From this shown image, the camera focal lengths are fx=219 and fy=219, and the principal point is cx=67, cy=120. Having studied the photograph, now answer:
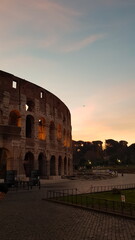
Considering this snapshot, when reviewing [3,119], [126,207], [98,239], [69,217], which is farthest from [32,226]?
[3,119]

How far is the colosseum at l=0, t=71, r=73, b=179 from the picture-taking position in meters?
29.7

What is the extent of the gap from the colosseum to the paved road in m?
16.4

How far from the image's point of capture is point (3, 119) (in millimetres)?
30766

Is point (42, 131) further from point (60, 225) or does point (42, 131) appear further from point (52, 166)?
point (60, 225)

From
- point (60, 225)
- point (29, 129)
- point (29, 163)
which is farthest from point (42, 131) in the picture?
point (60, 225)

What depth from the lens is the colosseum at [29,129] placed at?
97.4ft

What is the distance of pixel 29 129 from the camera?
1538 inches

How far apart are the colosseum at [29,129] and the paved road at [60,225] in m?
16.4

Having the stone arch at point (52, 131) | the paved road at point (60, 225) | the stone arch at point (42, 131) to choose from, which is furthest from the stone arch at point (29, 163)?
the paved road at point (60, 225)

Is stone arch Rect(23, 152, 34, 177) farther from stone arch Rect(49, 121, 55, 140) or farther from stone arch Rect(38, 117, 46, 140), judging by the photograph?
stone arch Rect(49, 121, 55, 140)

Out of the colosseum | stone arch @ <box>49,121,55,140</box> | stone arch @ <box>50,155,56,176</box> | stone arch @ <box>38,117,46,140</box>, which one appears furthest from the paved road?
stone arch @ <box>49,121,55,140</box>

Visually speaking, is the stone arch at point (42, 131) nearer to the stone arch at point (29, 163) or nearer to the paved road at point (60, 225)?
the stone arch at point (29, 163)

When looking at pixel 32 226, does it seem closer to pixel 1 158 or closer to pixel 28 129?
pixel 1 158

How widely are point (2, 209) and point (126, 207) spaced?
7325 mm
